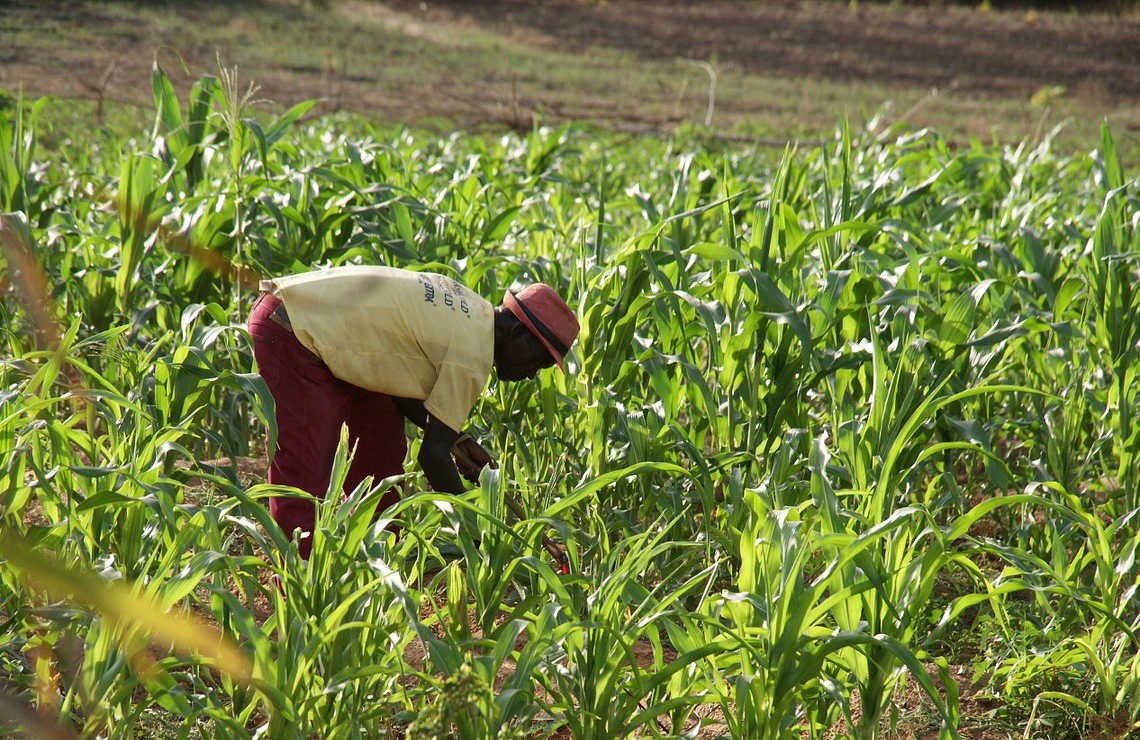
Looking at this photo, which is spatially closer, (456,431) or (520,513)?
(520,513)

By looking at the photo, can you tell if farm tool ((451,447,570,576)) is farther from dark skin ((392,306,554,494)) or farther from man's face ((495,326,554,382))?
man's face ((495,326,554,382))

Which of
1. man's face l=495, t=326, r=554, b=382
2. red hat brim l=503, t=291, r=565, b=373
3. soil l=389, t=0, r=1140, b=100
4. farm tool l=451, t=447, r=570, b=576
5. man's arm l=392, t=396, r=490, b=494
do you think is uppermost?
soil l=389, t=0, r=1140, b=100

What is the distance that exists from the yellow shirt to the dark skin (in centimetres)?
4

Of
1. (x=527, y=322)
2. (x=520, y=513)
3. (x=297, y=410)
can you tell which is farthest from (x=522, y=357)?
(x=297, y=410)

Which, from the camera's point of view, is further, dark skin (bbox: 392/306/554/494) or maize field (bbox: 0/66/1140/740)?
dark skin (bbox: 392/306/554/494)

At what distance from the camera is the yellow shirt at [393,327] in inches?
104

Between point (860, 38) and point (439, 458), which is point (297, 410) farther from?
point (860, 38)

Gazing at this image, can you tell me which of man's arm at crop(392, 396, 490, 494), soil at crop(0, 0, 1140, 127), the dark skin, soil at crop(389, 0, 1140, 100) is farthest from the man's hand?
soil at crop(389, 0, 1140, 100)

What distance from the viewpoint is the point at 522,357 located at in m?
2.72

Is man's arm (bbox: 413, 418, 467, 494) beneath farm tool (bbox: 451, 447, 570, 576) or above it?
above

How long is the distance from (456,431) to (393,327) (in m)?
0.31

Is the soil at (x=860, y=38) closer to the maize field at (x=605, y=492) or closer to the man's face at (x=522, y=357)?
the maize field at (x=605, y=492)

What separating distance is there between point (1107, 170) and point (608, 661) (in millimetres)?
3015

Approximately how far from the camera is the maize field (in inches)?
74.8
